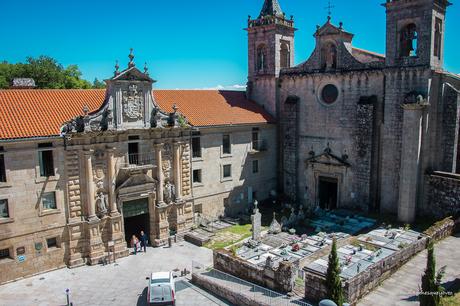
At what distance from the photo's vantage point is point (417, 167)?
29156 millimetres

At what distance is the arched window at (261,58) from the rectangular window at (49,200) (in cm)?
2351

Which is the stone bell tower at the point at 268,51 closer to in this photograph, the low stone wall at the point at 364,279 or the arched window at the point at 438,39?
the arched window at the point at 438,39

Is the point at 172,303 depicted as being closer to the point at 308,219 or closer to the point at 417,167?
the point at 308,219

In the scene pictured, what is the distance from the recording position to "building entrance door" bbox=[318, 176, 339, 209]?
36159mm

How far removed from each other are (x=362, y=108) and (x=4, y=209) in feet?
86.3

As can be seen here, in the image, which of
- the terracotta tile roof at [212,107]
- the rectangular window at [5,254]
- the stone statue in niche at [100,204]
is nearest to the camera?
the rectangular window at [5,254]

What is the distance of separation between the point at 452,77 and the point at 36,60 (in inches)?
1938

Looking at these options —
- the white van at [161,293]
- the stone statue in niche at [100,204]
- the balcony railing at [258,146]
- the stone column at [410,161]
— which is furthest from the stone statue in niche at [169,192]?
the stone column at [410,161]

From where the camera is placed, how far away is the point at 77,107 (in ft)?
92.3

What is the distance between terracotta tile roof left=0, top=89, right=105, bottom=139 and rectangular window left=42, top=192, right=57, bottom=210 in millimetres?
3782

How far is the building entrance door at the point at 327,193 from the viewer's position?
36159mm

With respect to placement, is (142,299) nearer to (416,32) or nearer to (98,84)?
(416,32)

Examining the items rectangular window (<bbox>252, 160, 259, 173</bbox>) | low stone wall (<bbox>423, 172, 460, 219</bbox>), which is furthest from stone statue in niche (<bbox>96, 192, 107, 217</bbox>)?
low stone wall (<bbox>423, 172, 460, 219</bbox>)

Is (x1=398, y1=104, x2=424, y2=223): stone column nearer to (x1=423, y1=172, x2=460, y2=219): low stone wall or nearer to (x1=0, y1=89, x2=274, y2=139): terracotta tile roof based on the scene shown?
(x1=423, y1=172, x2=460, y2=219): low stone wall
